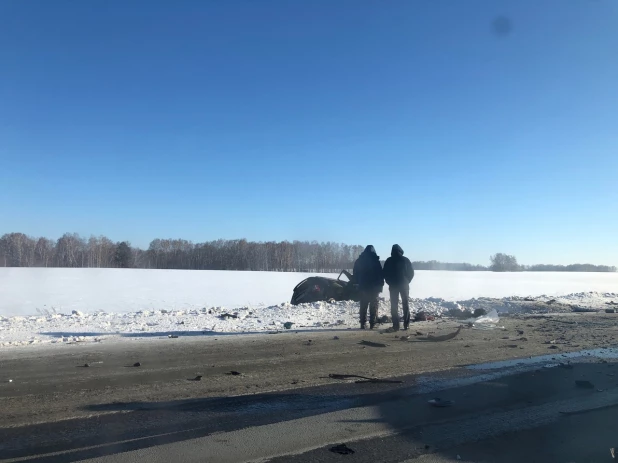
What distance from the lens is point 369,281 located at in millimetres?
12578

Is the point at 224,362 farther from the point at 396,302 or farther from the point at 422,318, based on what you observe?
the point at 422,318

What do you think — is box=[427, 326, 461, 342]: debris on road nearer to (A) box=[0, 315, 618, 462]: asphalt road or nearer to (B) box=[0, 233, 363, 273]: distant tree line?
(A) box=[0, 315, 618, 462]: asphalt road

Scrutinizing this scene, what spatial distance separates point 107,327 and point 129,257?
107009mm

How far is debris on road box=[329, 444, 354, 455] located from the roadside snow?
7.58m

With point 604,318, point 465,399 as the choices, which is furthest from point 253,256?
point 465,399

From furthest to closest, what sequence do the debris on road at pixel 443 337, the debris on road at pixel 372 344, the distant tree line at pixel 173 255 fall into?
the distant tree line at pixel 173 255, the debris on road at pixel 443 337, the debris on road at pixel 372 344

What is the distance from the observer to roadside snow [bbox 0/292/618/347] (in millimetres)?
11188

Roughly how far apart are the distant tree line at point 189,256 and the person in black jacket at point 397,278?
91837 millimetres

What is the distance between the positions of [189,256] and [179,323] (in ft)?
356

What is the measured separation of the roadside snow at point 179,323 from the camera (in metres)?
11.2

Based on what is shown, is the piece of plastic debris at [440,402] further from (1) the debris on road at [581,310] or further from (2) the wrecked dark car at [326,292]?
(1) the debris on road at [581,310]

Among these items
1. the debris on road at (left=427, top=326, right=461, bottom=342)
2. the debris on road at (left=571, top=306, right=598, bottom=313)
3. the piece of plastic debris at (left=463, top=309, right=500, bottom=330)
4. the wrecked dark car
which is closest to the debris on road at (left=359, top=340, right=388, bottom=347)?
the debris on road at (left=427, top=326, right=461, bottom=342)

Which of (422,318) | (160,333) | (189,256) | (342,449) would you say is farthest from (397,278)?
(189,256)

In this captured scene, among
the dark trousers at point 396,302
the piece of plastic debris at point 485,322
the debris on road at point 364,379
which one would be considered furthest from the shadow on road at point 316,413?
the piece of plastic debris at point 485,322
